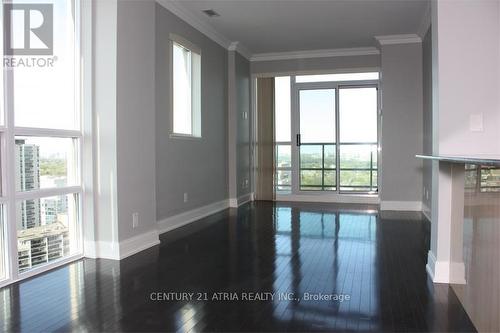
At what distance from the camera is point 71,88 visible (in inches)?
149

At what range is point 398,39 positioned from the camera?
6.64m

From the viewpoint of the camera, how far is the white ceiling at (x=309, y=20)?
520 cm

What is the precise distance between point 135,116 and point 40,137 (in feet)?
2.94

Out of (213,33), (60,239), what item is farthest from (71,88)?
(213,33)

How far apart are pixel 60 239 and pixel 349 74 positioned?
19.3 ft

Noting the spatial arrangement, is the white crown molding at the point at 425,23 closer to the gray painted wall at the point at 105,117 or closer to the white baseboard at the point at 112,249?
the gray painted wall at the point at 105,117

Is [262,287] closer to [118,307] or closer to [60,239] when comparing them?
[118,307]

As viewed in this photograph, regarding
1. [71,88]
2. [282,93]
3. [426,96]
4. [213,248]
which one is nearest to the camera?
[71,88]

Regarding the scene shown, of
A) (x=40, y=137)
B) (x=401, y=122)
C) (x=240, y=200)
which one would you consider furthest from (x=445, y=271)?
(x=240, y=200)

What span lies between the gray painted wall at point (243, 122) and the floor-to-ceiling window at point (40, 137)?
378 cm

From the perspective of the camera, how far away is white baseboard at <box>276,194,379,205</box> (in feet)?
25.4

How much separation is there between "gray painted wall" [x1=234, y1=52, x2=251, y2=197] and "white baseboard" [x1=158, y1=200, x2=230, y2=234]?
75 cm

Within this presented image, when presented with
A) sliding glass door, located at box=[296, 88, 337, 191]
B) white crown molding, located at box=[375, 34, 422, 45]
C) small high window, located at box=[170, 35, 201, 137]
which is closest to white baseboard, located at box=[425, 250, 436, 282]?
small high window, located at box=[170, 35, 201, 137]

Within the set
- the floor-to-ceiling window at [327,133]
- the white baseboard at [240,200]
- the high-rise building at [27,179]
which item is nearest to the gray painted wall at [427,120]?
the floor-to-ceiling window at [327,133]
